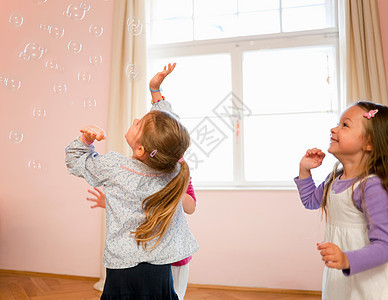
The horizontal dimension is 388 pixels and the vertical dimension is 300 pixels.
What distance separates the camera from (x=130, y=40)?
3.12 meters

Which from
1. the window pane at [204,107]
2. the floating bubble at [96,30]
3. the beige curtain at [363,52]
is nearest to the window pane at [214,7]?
the window pane at [204,107]

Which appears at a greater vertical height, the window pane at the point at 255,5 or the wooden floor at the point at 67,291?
the window pane at the point at 255,5

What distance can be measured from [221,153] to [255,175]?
1.10 ft

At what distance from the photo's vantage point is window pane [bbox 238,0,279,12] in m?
3.13

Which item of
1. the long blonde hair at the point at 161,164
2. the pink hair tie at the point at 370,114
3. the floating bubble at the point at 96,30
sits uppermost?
the floating bubble at the point at 96,30

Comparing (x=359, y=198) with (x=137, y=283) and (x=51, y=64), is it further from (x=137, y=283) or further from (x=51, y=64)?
(x=51, y=64)

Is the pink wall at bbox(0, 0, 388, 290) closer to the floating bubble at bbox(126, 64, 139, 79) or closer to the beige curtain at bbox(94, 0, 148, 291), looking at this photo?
the beige curtain at bbox(94, 0, 148, 291)

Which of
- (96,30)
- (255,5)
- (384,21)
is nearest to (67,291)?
(96,30)

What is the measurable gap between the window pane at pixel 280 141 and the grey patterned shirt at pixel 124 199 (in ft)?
6.57

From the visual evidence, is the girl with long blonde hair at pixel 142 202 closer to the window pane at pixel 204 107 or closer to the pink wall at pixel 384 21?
the window pane at pixel 204 107

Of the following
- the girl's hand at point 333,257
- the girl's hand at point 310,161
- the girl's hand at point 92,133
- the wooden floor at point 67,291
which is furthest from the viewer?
the wooden floor at point 67,291

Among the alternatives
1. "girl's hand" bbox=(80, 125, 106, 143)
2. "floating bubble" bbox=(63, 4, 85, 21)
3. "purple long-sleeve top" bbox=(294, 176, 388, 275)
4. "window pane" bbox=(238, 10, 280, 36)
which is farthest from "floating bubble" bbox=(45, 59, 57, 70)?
"purple long-sleeve top" bbox=(294, 176, 388, 275)

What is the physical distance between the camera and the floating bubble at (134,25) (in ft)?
9.64

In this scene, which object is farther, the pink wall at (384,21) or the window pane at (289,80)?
the window pane at (289,80)
